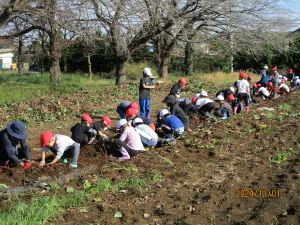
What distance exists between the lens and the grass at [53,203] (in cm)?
500

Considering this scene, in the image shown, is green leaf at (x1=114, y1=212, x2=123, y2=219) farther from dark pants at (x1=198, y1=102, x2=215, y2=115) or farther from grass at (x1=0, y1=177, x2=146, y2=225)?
dark pants at (x1=198, y1=102, x2=215, y2=115)

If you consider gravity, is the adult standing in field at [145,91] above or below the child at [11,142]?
above

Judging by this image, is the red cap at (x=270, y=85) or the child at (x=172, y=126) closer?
the child at (x=172, y=126)

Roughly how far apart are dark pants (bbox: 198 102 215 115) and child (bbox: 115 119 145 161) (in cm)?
408

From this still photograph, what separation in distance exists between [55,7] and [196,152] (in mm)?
8294

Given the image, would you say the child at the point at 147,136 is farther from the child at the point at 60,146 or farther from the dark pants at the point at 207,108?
the dark pants at the point at 207,108

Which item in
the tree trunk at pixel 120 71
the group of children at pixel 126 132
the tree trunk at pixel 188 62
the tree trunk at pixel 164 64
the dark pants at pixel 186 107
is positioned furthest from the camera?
the tree trunk at pixel 188 62

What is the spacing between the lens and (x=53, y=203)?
5375mm

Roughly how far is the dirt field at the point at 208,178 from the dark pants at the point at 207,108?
1.75 m

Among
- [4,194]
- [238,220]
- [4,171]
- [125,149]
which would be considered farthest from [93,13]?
[238,220]

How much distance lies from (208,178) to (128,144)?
7.23 ft

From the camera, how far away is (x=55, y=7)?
1441cm
